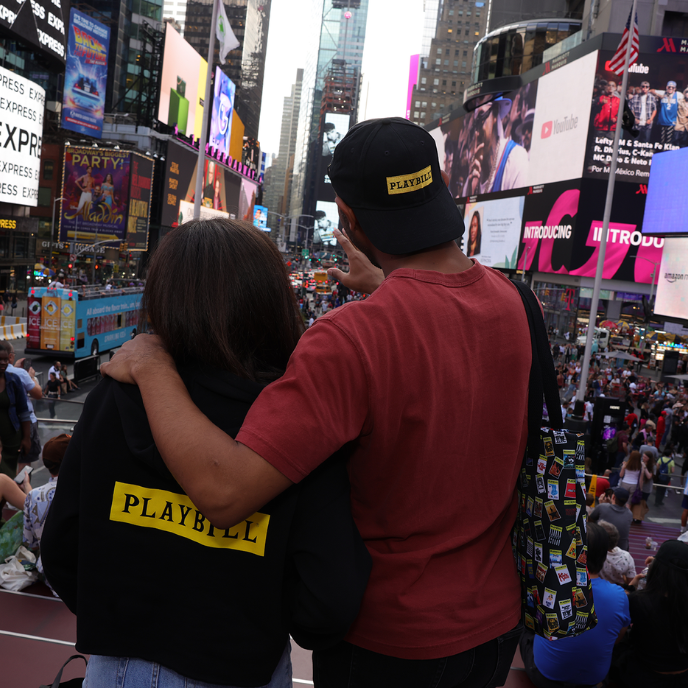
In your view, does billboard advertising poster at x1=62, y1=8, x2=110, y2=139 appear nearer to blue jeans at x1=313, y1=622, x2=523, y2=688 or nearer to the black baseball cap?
the black baseball cap

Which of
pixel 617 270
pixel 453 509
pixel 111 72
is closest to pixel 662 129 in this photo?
pixel 617 270

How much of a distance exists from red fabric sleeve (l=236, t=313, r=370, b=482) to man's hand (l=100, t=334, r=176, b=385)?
28cm

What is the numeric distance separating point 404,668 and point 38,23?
4075cm

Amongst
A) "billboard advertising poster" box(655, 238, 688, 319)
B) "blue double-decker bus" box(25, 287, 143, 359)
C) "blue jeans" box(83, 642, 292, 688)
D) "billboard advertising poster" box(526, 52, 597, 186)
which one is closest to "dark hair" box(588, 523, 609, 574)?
"blue jeans" box(83, 642, 292, 688)

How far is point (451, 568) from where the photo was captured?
137cm

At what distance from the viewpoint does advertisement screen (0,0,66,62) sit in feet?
104

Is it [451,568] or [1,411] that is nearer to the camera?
[451,568]

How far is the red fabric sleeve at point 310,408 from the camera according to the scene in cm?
120

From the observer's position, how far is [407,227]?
1.44 metres

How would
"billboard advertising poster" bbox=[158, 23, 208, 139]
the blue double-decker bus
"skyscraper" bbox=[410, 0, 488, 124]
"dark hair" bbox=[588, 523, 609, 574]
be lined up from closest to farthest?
"dark hair" bbox=[588, 523, 609, 574], the blue double-decker bus, "billboard advertising poster" bbox=[158, 23, 208, 139], "skyscraper" bbox=[410, 0, 488, 124]

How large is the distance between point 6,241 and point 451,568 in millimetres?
44985

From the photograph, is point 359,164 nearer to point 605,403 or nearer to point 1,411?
point 1,411

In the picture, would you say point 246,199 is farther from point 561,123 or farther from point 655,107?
point 655,107

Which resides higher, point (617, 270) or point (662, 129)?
point (662, 129)
